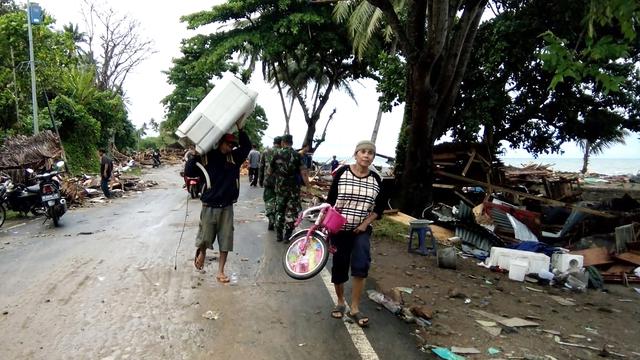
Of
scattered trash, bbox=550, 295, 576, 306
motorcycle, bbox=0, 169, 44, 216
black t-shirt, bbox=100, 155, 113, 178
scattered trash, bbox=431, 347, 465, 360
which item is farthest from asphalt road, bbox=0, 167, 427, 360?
black t-shirt, bbox=100, 155, 113, 178

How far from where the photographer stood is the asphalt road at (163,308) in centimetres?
366

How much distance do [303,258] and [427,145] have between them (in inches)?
261

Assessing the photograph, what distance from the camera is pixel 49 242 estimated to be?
7.81 meters

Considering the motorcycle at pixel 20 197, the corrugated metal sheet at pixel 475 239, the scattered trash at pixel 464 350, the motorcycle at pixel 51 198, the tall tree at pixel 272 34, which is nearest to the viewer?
the scattered trash at pixel 464 350

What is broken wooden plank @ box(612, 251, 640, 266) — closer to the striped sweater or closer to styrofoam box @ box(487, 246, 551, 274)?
styrofoam box @ box(487, 246, 551, 274)

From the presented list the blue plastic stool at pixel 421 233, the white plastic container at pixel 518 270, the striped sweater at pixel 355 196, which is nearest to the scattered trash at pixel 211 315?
the striped sweater at pixel 355 196

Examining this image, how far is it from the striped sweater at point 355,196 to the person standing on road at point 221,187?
1.43 metres

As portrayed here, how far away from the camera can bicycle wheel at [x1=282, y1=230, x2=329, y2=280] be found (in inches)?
172

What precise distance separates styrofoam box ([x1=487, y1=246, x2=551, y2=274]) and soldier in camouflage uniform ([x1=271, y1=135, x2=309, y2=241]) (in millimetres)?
3239

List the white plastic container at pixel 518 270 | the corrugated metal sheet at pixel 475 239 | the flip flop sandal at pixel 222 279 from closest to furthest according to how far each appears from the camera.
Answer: the flip flop sandal at pixel 222 279
the white plastic container at pixel 518 270
the corrugated metal sheet at pixel 475 239

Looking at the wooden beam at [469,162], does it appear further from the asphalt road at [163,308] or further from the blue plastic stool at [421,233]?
the asphalt road at [163,308]

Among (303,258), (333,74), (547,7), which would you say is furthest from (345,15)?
(303,258)

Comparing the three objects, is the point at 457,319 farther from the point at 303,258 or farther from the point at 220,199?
the point at 220,199

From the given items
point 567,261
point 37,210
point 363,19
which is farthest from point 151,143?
point 567,261
